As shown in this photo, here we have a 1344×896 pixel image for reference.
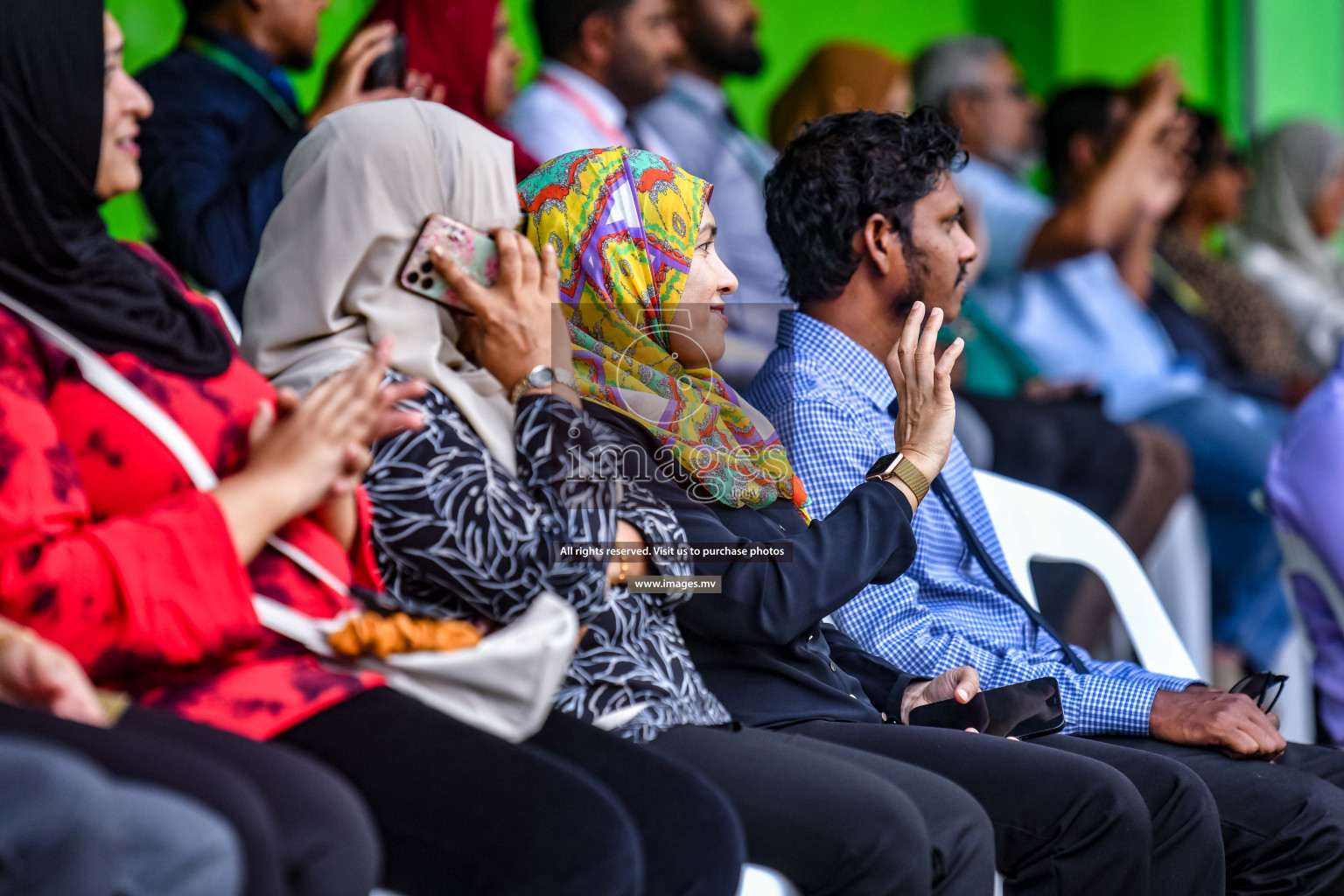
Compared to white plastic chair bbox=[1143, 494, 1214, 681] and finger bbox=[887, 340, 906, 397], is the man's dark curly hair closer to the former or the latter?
finger bbox=[887, 340, 906, 397]

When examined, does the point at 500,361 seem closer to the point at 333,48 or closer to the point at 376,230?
the point at 376,230

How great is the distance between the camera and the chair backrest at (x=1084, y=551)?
86.0 inches

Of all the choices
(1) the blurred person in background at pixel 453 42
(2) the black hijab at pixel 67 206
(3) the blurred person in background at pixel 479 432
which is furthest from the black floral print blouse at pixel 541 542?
(1) the blurred person in background at pixel 453 42

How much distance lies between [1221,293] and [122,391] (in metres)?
4.11

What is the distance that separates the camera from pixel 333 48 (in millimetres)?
3799

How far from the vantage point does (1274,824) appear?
70.2 inches

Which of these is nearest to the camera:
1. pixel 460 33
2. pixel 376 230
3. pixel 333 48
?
pixel 376 230

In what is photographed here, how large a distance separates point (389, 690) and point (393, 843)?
6.0 inches

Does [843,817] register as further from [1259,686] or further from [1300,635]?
[1300,635]

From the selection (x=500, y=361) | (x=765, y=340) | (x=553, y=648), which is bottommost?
(x=765, y=340)

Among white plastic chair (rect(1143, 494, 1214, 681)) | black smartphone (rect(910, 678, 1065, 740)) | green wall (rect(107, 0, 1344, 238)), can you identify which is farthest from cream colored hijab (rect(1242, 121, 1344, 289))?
black smartphone (rect(910, 678, 1065, 740))

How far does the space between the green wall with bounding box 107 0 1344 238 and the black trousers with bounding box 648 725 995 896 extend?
4142 millimetres

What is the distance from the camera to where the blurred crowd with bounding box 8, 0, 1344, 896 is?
1.18 metres

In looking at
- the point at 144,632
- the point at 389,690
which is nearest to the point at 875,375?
the point at 389,690
